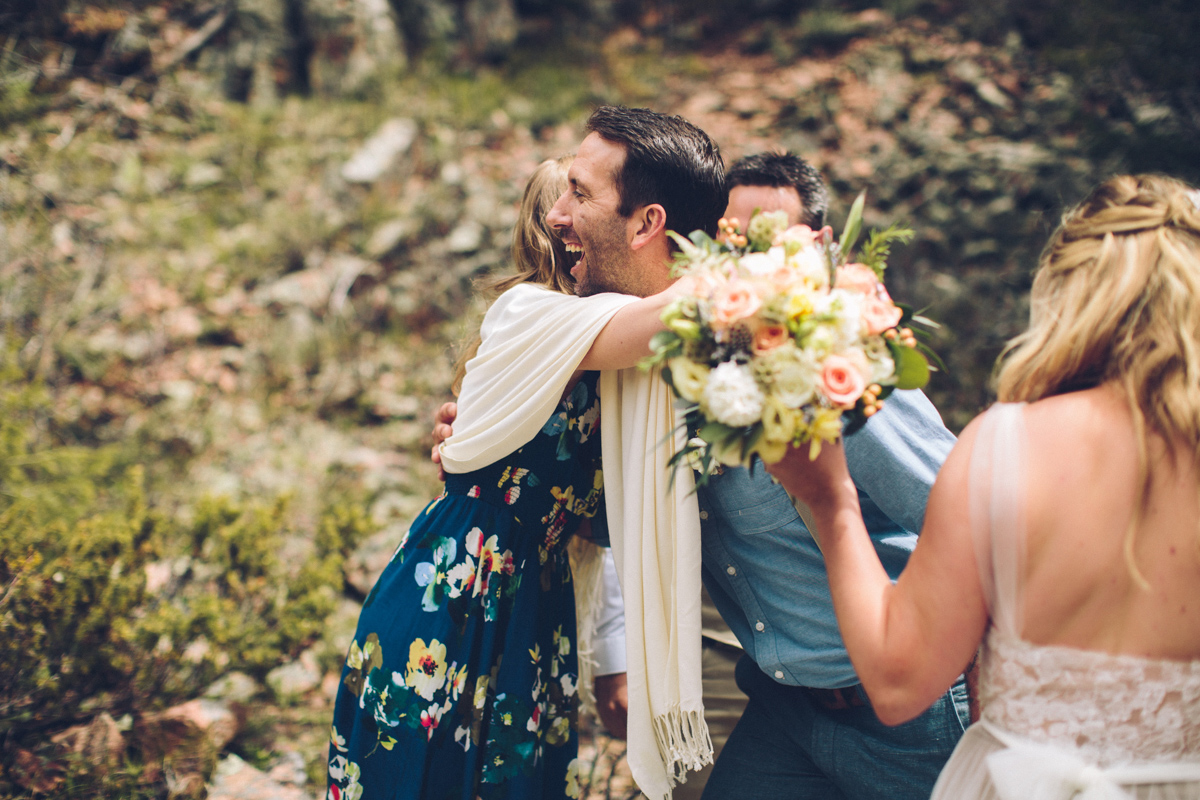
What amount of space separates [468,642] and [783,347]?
1.20m

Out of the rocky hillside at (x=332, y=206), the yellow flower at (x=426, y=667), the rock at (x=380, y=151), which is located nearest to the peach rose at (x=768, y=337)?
the yellow flower at (x=426, y=667)

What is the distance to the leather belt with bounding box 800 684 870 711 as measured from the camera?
175 cm

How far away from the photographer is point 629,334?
162cm

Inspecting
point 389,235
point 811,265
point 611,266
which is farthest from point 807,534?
point 389,235

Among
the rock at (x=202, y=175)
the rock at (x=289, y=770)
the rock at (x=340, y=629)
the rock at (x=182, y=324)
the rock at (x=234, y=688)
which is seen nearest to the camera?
the rock at (x=289, y=770)

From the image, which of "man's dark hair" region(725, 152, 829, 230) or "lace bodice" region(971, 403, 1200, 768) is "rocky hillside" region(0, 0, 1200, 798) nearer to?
"lace bodice" region(971, 403, 1200, 768)

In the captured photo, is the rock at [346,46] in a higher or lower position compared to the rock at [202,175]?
higher

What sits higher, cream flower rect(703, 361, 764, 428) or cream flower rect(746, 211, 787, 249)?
cream flower rect(746, 211, 787, 249)

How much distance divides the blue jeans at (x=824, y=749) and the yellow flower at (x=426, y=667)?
81 centimetres

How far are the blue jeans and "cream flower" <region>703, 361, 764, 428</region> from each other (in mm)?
1029

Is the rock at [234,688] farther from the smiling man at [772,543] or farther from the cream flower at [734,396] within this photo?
the cream flower at [734,396]

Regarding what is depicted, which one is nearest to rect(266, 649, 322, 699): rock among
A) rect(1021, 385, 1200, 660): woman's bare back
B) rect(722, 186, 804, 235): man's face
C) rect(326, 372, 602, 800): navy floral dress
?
rect(326, 372, 602, 800): navy floral dress

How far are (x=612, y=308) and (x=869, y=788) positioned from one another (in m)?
1.32

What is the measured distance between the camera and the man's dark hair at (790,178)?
9.32ft
